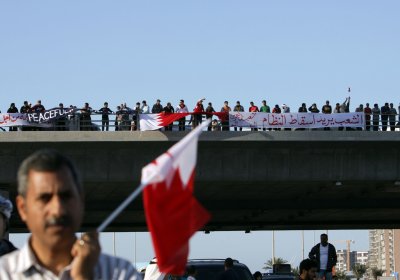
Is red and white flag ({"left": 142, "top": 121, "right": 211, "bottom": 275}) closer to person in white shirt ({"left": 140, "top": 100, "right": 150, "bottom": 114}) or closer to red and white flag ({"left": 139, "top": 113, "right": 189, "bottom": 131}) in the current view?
red and white flag ({"left": 139, "top": 113, "right": 189, "bottom": 131})

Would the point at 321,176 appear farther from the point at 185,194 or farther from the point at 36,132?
the point at 185,194

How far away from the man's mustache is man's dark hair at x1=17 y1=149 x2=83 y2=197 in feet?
0.52

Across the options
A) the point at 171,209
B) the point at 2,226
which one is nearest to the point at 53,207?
the point at 171,209

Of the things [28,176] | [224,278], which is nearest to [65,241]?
[28,176]

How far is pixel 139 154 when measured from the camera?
145 ft

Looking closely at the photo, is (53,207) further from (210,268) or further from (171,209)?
(210,268)

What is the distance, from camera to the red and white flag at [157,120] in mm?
43062

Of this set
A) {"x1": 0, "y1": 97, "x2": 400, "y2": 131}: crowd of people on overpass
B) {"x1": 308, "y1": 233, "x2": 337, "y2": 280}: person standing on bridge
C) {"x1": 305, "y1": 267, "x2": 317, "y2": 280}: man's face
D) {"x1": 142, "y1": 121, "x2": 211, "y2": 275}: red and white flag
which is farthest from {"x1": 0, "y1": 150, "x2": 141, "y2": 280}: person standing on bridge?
{"x1": 0, "y1": 97, "x2": 400, "y2": 131}: crowd of people on overpass

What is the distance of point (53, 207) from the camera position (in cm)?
386

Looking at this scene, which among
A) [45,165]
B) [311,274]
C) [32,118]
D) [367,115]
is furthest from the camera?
[367,115]

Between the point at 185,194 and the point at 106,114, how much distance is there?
39.3 meters

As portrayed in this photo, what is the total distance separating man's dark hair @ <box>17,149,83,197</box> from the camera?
3.97 meters

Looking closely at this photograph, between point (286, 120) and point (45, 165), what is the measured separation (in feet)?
134

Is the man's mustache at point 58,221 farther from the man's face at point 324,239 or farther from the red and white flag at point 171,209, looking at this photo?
the man's face at point 324,239
